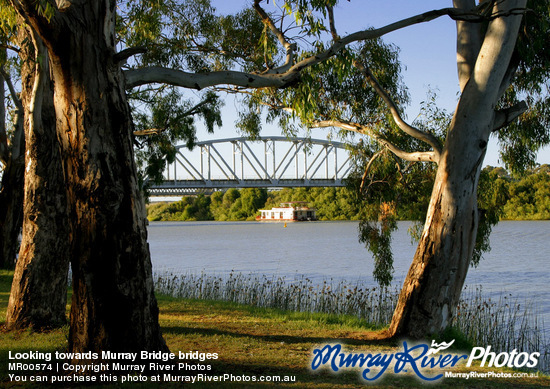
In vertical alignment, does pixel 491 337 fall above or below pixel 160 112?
below

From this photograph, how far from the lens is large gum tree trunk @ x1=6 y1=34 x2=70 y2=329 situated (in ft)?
15.8

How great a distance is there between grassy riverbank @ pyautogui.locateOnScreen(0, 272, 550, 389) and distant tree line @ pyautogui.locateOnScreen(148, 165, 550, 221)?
345 cm

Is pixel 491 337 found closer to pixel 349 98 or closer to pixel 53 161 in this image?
pixel 349 98

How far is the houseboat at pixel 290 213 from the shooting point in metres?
63.3

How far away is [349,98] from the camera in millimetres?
8164

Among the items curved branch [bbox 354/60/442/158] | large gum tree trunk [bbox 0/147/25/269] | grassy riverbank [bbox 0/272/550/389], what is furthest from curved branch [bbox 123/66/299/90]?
large gum tree trunk [bbox 0/147/25/269]

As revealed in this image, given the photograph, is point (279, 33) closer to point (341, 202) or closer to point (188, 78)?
point (188, 78)

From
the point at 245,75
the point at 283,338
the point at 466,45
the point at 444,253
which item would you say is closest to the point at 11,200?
the point at 283,338

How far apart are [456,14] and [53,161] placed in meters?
3.82

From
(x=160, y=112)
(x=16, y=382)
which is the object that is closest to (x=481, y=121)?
(x=16, y=382)

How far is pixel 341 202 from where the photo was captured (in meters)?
47.8

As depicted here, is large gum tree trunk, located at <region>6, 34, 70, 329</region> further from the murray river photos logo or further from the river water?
the river water

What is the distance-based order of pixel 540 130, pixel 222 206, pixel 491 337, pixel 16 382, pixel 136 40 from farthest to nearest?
1. pixel 222 206
2. pixel 136 40
3. pixel 540 130
4. pixel 491 337
5. pixel 16 382

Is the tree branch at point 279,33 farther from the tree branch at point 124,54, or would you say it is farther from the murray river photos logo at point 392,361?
the murray river photos logo at point 392,361
